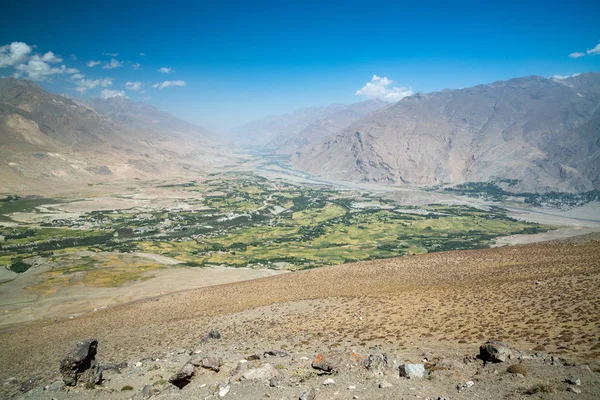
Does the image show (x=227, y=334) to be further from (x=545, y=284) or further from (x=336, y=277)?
(x=545, y=284)

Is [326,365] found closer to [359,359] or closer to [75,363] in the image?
[359,359]

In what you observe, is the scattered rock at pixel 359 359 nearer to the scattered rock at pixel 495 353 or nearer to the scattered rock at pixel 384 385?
the scattered rock at pixel 384 385

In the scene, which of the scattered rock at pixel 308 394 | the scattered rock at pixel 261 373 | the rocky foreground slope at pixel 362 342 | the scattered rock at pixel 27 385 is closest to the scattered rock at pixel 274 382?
the rocky foreground slope at pixel 362 342

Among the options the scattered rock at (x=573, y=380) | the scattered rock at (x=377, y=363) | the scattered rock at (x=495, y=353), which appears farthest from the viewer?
the scattered rock at (x=377, y=363)

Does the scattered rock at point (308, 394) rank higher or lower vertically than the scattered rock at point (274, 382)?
higher

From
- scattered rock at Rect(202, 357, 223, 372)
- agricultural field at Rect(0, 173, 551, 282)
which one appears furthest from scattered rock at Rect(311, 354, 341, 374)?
agricultural field at Rect(0, 173, 551, 282)

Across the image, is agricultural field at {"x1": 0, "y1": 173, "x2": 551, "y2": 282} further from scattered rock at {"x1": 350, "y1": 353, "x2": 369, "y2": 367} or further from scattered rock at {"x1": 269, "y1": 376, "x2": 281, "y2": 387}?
scattered rock at {"x1": 350, "y1": 353, "x2": 369, "y2": 367}

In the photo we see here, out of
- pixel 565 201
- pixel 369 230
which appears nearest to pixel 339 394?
pixel 369 230
